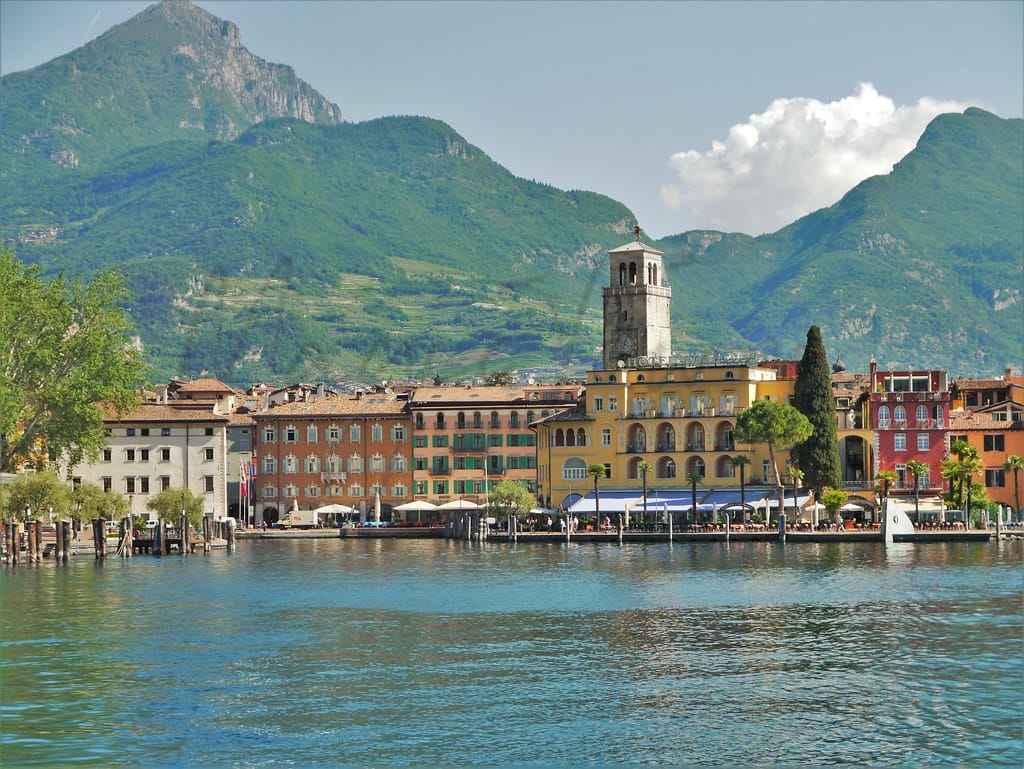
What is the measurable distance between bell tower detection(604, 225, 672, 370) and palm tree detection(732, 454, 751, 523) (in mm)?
30372

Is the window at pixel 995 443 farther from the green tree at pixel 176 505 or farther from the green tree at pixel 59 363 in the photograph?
Result: the green tree at pixel 59 363

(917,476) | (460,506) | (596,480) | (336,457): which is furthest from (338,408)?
(917,476)

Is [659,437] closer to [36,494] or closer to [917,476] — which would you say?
[917,476]

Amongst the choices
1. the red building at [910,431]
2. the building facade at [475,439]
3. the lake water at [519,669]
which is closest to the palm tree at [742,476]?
the red building at [910,431]

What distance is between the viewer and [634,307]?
15425 cm

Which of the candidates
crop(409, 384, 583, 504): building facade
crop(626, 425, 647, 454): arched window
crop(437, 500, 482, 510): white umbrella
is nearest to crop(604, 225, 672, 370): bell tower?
crop(409, 384, 583, 504): building facade

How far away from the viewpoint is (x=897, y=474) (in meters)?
123

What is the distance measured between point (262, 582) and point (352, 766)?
45448 millimetres

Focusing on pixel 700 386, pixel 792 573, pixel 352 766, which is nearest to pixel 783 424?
pixel 700 386

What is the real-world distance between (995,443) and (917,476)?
33.1ft

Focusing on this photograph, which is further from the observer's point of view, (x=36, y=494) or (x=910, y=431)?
(x=910, y=431)

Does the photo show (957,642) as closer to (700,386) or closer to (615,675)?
(615,675)

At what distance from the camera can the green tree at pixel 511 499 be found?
12356 centimetres

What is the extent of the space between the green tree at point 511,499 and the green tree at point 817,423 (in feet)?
61.5
